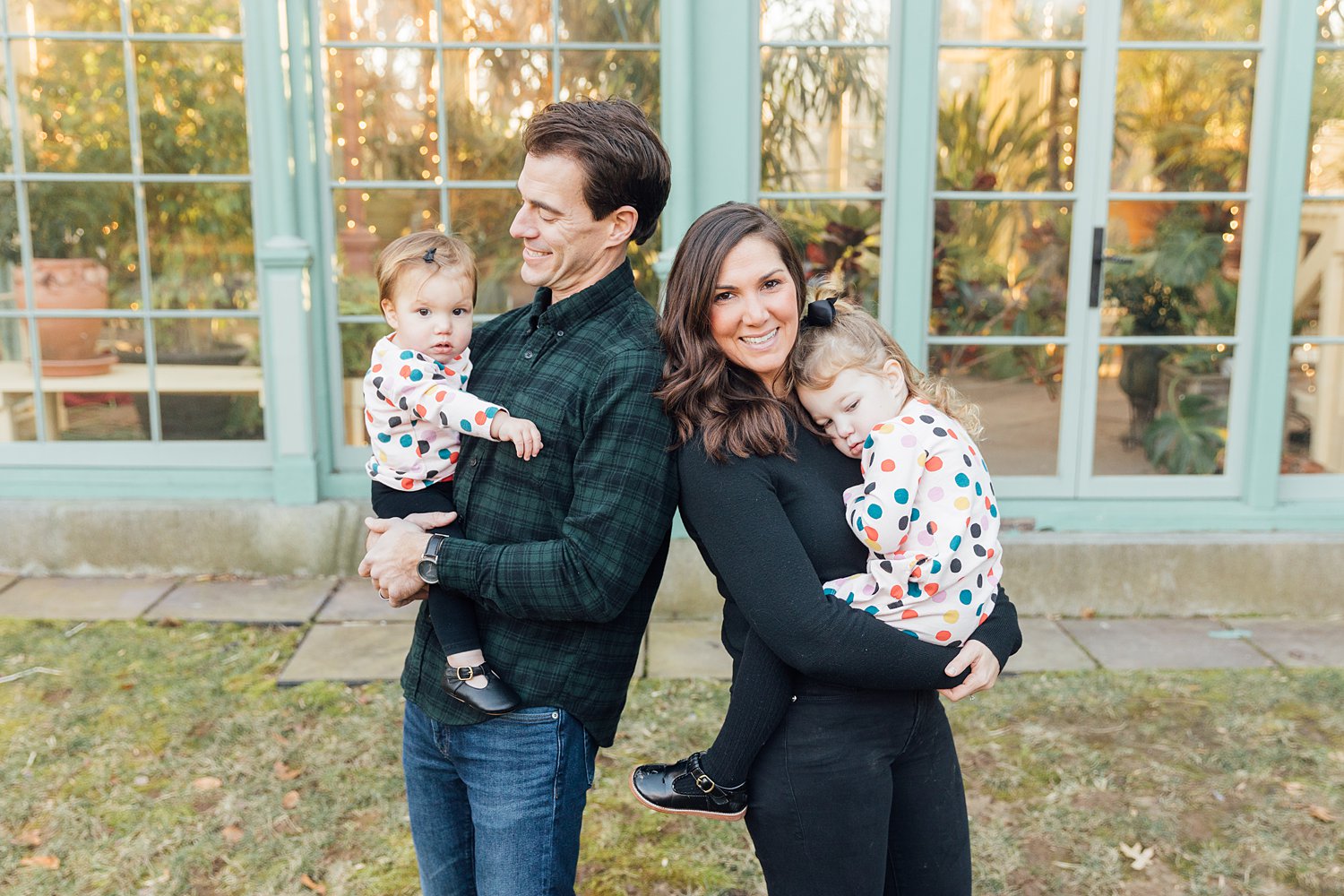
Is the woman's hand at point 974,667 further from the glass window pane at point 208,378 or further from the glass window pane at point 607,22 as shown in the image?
the glass window pane at point 208,378

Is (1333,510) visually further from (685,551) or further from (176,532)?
(176,532)

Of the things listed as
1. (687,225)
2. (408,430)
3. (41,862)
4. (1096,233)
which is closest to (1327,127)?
(1096,233)

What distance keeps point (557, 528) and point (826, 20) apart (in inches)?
142

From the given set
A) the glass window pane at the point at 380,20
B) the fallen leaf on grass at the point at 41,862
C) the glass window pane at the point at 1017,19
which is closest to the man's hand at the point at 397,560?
the fallen leaf on grass at the point at 41,862

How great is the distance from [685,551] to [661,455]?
3.20m

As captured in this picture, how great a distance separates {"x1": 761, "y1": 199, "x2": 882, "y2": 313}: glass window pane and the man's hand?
10.9ft

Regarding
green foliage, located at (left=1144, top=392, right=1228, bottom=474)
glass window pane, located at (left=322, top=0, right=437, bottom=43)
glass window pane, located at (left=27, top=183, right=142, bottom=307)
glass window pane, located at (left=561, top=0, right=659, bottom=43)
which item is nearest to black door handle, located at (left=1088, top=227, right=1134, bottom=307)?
green foliage, located at (left=1144, top=392, right=1228, bottom=474)

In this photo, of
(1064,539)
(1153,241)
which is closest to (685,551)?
(1064,539)

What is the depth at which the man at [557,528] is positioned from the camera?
1.75 meters

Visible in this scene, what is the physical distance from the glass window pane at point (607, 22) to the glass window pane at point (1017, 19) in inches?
48.8

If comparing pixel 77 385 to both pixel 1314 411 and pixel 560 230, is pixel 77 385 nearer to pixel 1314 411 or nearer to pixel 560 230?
pixel 560 230

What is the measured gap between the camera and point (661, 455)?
5.78 feet

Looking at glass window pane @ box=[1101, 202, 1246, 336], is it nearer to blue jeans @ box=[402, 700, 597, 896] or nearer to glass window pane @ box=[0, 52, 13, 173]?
blue jeans @ box=[402, 700, 597, 896]

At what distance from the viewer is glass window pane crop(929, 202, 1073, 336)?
194 inches
